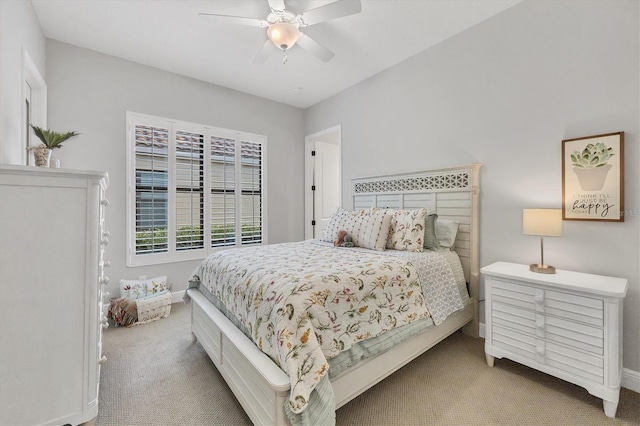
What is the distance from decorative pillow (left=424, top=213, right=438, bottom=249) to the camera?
2678 millimetres

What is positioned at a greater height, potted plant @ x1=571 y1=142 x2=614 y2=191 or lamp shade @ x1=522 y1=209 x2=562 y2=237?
potted plant @ x1=571 y1=142 x2=614 y2=191

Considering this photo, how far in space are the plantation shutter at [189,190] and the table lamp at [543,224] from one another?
11.9ft

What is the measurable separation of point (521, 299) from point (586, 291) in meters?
0.37

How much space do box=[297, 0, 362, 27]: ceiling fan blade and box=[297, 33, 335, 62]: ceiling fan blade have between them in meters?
0.14

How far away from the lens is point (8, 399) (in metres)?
1.27

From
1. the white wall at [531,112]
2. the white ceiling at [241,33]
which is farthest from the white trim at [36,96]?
the white wall at [531,112]

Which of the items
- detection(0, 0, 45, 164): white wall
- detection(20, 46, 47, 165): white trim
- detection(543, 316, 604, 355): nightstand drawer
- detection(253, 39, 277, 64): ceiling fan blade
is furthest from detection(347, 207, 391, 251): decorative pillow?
detection(20, 46, 47, 165): white trim

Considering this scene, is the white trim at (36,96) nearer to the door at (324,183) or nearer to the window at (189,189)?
the window at (189,189)

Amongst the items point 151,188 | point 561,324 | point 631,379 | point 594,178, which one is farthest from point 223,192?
point 631,379

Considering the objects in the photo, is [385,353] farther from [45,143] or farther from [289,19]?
[289,19]

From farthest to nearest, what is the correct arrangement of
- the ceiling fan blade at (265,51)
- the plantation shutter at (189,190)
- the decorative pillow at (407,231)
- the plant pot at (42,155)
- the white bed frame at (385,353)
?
1. the plantation shutter at (189,190)
2. the decorative pillow at (407,231)
3. the ceiling fan blade at (265,51)
4. the plant pot at (42,155)
5. the white bed frame at (385,353)

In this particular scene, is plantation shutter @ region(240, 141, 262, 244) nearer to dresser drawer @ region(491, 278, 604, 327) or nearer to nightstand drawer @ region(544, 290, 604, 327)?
dresser drawer @ region(491, 278, 604, 327)

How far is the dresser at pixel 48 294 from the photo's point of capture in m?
1.28

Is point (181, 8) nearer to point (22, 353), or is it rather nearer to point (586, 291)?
point (22, 353)
